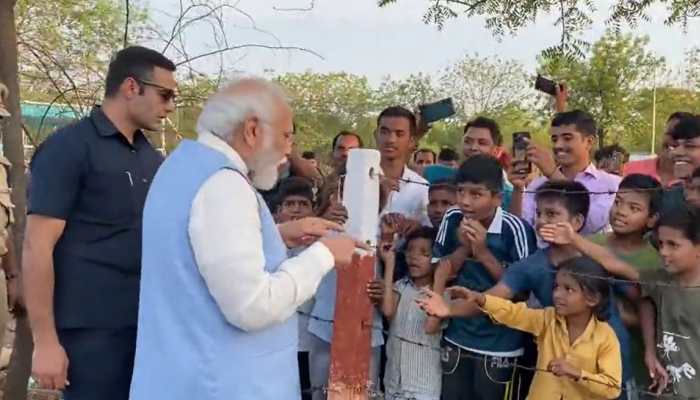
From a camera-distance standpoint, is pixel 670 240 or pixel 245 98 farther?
pixel 670 240

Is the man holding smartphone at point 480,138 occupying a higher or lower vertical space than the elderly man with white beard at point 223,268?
higher

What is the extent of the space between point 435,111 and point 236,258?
110 inches

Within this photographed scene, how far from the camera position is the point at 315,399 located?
4043 mm

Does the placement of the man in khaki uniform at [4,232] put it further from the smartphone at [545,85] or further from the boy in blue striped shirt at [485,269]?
the smartphone at [545,85]

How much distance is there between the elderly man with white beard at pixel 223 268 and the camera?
212 cm

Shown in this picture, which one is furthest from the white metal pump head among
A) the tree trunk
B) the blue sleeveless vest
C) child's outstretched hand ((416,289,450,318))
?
the tree trunk

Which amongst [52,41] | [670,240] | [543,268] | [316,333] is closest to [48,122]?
[52,41]

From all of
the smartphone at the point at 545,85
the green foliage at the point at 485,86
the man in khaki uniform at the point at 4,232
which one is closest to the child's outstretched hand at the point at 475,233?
the man in khaki uniform at the point at 4,232

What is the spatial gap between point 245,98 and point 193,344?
64 centimetres

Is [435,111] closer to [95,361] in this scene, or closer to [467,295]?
[467,295]

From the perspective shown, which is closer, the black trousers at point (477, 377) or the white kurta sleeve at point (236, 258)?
the white kurta sleeve at point (236, 258)

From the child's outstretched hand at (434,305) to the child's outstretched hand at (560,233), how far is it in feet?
1.47

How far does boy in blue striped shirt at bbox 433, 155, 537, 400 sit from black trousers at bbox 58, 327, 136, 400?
51.6 inches

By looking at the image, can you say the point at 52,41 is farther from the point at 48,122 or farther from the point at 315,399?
the point at 315,399
